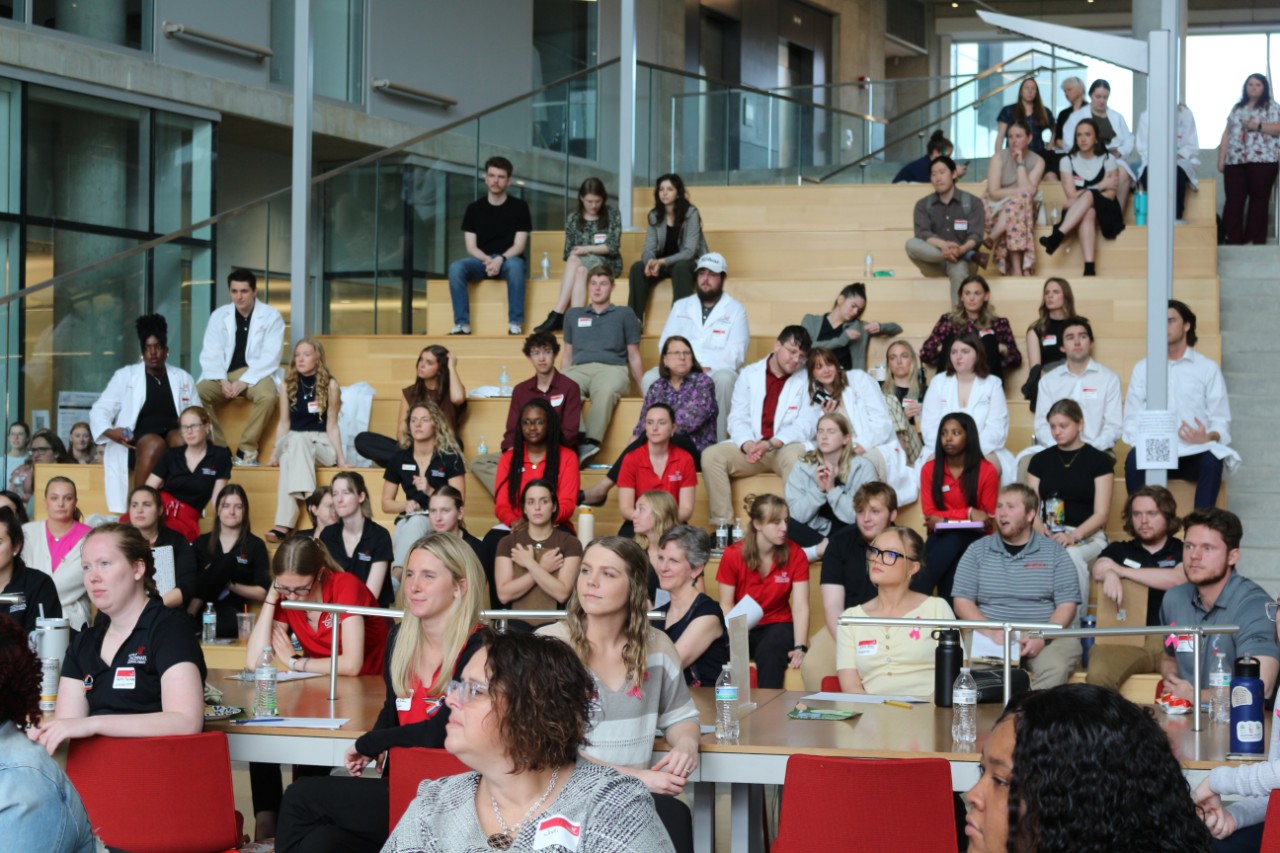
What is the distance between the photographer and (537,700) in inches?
106

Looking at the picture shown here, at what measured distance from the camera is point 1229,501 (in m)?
9.04

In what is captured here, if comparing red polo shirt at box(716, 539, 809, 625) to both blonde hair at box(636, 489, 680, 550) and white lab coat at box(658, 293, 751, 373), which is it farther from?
white lab coat at box(658, 293, 751, 373)

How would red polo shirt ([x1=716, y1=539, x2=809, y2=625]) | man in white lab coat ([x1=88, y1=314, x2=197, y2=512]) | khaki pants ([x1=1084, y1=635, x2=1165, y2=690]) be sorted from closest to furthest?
khaki pants ([x1=1084, y1=635, x2=1165, y2=690]) < red polo shirt ([x1=716, y1=539, x2=809, y2=625]) < man in white lab coat ([x1=88, y1=314, x2=197, y2=512])

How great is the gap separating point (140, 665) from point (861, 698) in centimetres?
225

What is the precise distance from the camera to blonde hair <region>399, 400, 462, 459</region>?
8.76 metres

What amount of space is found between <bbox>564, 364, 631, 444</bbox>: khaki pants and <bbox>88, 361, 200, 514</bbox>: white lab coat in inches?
90.0

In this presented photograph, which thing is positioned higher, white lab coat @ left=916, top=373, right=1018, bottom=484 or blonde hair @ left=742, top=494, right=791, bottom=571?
white lab coat @ left=916, top=373, right=1018, bottom=484

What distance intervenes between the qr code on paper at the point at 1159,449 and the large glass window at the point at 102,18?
9.27m

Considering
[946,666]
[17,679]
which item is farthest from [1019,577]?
[17,679]

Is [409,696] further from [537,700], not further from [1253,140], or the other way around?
[1253,140]

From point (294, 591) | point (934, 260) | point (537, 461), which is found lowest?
point (294, 591)

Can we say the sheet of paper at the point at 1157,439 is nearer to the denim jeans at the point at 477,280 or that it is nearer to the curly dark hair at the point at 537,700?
the curly dark hair at the point at 537,700

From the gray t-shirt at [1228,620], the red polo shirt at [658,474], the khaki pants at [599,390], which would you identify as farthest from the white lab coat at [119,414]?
the gray t-shirt at [1228,620]

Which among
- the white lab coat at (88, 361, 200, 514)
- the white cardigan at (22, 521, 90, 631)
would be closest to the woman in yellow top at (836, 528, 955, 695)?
the white cardigan at (22, 521, 90, 631)
